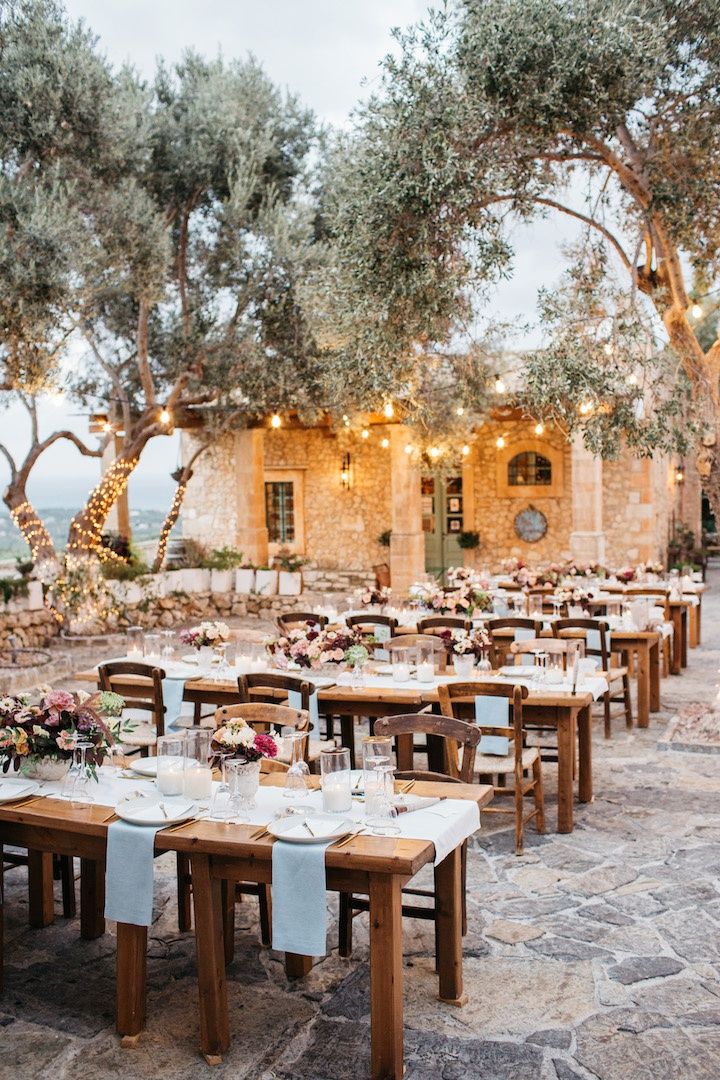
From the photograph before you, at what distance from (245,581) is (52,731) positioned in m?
11.8

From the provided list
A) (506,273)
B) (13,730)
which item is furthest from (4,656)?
(13,730)

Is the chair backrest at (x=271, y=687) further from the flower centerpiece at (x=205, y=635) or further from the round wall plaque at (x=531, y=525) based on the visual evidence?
the round wall plaque at (x=531, y=525)

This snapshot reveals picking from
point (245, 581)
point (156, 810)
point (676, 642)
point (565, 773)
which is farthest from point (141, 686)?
point (245, 581)

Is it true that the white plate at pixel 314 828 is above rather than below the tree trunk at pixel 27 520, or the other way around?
below

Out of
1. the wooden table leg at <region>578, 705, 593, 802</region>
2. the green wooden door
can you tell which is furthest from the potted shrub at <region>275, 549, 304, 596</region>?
the wooden table leg at <region>578, 705, 593, 802</region>

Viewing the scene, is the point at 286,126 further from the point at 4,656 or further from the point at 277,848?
the point at 277,848

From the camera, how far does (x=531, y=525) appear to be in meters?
18.3

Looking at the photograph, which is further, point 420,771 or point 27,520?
point 27,520

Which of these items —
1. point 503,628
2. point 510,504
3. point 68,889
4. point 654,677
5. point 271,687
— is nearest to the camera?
point 68,889

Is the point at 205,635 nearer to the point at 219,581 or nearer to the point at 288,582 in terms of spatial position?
the point at 288,582

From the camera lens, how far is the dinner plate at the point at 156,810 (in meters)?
3.48

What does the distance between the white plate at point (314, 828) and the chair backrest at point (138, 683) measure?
2782 millimetres

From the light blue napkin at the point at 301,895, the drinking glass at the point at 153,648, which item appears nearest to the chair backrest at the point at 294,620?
the drinking glass at the point at 153,648

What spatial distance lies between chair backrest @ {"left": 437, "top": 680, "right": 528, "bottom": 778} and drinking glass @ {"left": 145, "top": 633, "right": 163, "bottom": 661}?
2248 mm
